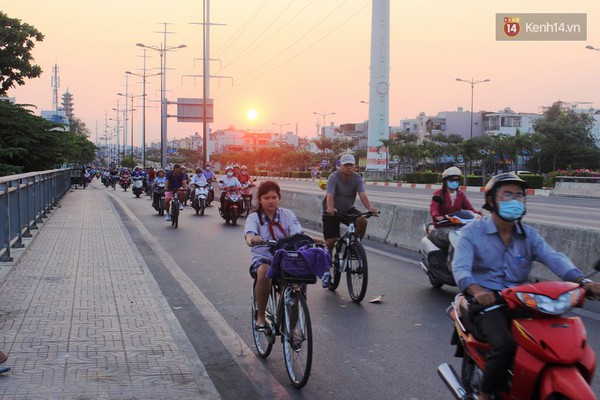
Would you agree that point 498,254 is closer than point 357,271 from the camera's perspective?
Yes

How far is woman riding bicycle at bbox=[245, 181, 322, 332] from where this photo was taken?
5621 millimetres

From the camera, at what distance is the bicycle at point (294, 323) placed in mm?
4961

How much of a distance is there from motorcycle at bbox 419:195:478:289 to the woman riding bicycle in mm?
2664

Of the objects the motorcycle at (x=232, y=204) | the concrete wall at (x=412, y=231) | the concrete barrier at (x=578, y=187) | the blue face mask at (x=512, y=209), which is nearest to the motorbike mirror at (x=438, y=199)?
the concrete wall at (x=412, y=231)

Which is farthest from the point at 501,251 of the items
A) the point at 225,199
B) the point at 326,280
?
the point at 225,199

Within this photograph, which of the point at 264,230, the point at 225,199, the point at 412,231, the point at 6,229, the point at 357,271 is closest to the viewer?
the point at 264,230

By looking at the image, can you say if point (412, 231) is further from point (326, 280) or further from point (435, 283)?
point (326, 280)

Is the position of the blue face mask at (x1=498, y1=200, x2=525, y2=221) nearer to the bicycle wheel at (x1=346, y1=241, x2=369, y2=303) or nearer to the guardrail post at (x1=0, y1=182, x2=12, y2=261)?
the bicycle wheel at (x1=346, y1=241, x2=369, y2=303)

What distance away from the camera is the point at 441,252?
333 inches

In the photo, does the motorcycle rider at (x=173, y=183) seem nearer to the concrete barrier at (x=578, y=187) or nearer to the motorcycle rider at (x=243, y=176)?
the motorcycle rider at (x=243, y=176)

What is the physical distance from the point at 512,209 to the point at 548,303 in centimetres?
78

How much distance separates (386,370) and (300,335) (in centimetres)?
A: 93

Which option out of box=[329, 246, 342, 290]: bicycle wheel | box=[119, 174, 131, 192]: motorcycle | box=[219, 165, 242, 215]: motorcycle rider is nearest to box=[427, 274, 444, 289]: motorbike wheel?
box=[329, 246, 342, 290]: bicycle wheel

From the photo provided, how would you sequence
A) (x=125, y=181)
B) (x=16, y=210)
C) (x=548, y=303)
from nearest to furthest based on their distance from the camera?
(x=548, y=303), (x=16, y=210), (x=125, y=181)
